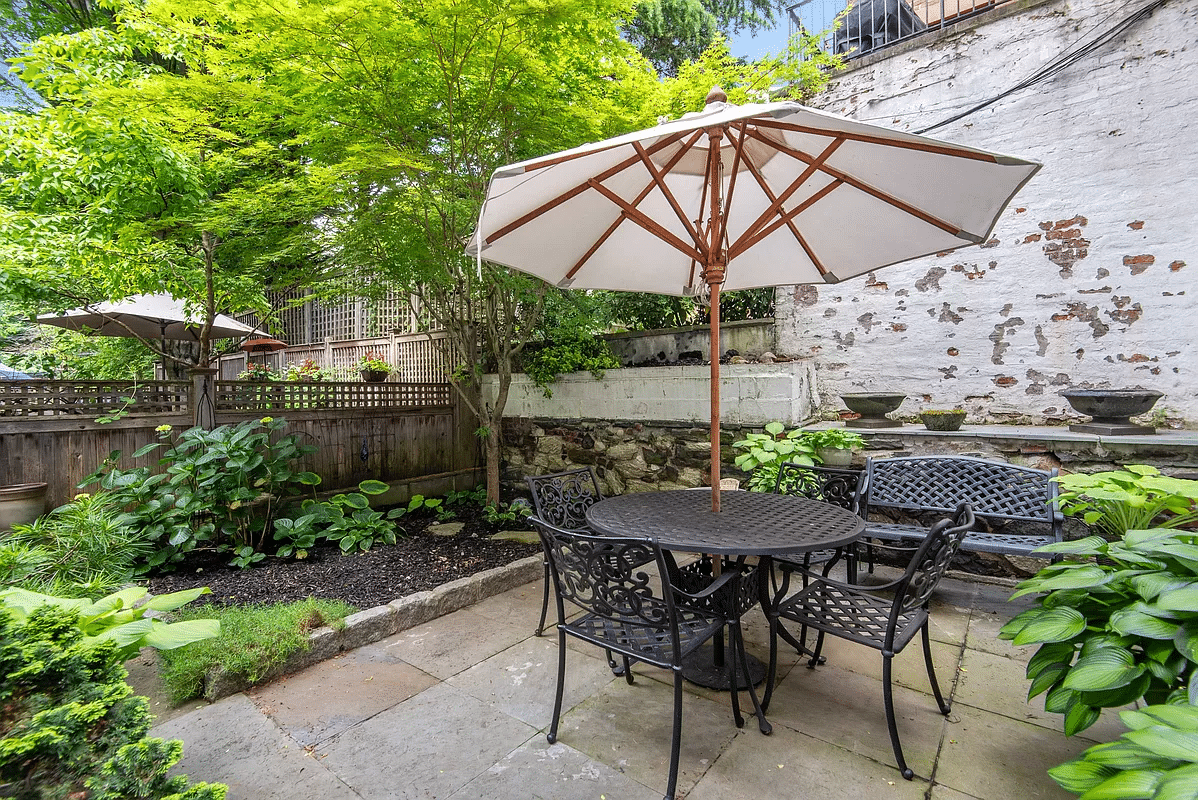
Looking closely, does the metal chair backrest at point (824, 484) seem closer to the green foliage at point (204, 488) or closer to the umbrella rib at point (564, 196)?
the umbrella rib at point (564, 196)

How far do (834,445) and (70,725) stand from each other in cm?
347

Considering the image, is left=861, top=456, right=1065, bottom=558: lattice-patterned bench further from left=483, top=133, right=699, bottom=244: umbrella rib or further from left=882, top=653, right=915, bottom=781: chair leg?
left=483, top=133, right=699, bottom=244: umbrella rib

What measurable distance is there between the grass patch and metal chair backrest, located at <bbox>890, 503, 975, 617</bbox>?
223 centimetres

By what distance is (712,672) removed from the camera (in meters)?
2.07

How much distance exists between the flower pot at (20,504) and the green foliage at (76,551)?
51 millimetres

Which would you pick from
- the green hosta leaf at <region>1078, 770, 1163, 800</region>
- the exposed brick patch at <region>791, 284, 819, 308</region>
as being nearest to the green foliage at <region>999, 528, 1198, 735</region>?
the green hosta leaf at <region>1078, 770, 1163, 800</region>

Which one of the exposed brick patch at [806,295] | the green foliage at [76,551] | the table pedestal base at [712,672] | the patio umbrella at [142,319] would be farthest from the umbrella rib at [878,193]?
the patio umbrella at [142,319]

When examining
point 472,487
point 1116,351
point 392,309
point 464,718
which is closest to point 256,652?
point 464,718

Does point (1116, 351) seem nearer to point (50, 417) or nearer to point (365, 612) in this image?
point (365, 612)

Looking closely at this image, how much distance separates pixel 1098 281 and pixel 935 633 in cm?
282

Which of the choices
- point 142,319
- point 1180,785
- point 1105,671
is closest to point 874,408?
point 1105,671

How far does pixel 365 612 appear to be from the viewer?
242cm

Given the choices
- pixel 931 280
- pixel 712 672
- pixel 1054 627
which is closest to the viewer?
pixel 1054 627

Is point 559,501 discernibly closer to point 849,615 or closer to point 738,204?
point 849,615
